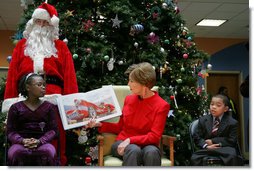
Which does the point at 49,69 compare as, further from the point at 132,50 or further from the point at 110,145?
the point at 132,50

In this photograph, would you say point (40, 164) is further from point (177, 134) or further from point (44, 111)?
point (177, 134)

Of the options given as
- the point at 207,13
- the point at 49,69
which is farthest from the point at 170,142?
the point at 207,13

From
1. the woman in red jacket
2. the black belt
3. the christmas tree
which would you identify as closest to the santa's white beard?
the black belt

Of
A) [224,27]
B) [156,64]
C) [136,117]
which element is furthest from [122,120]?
[224,27]

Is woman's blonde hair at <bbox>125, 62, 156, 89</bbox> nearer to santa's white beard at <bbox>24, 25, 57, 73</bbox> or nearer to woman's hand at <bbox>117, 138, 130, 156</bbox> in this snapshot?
woman's hand at <bbox>117, 138, 130, 156</bbox>

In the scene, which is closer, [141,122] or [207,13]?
[141,122]

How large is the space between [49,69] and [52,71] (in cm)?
3

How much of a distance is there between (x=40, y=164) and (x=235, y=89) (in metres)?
8.45

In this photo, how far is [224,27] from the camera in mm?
9016

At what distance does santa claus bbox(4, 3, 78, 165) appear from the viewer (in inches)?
122

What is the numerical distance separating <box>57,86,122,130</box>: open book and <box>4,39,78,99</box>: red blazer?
31 cm

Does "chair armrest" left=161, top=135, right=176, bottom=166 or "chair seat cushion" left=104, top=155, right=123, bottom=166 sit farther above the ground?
"chair armrest" left=161, top=135, right=176, bottom=166

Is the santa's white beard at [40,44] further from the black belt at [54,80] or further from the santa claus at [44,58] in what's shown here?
the black belt at [54,80]

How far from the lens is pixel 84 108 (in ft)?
9.34
